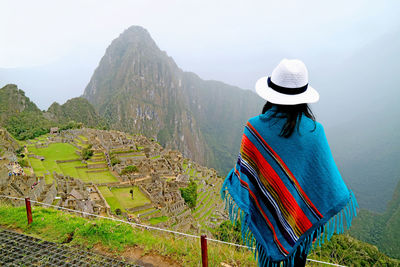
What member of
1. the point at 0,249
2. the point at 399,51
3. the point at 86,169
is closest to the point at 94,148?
the point at 86,169

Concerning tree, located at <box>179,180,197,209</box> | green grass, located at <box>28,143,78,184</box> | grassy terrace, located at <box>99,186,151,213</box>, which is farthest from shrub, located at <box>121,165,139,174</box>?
green grass, located at <box>28,143,78,184</box>

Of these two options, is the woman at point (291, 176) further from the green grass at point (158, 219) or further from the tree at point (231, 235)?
the green grass at point (158, 219)

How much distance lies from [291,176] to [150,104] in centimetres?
10711

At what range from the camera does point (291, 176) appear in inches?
67.1

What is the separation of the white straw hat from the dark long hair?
0.21ft

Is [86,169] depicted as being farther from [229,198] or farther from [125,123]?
[125,123]

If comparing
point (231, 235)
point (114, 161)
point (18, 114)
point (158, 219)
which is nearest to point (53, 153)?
point (114, 161)

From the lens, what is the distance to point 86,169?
68.7 feet

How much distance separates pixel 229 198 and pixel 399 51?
561ft

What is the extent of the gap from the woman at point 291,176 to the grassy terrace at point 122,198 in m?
13.0

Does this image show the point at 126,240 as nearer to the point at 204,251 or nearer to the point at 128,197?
the point at 204,251

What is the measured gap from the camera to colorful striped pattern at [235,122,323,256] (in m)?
1.70

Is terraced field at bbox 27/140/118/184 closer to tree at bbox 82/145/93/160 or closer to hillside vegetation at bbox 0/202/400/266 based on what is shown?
tree at bbox 82/145/93/160

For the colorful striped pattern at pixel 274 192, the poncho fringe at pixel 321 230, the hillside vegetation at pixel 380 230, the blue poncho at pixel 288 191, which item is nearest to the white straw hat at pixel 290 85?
the blue poncho at pixel 288 191
